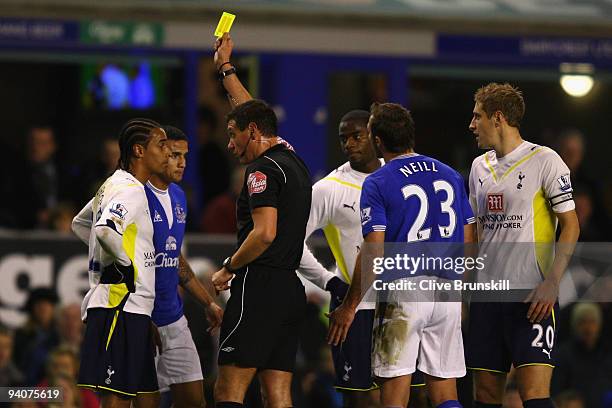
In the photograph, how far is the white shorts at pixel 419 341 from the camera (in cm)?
805

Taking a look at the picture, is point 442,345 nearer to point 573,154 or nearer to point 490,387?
Result: point 490,387

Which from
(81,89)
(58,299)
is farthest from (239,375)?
(81,89)

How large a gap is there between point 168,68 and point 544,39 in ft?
12.2

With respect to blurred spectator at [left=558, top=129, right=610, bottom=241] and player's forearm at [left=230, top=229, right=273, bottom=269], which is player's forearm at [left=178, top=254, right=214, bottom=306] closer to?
player's forearm at [left=230, top=229, right=273, bottom=269]

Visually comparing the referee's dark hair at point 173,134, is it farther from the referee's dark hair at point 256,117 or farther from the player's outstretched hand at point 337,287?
the player's outstretched hand at point 337,287

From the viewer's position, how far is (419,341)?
8.14 metres

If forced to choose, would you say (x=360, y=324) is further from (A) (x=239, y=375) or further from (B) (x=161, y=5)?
(B) (x=161, y=5)

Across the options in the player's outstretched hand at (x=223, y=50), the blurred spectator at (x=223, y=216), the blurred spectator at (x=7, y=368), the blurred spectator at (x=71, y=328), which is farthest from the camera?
the blurred spectator at (x=223, y=216)

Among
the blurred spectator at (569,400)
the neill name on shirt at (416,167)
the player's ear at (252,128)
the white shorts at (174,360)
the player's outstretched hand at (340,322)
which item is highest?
the player's ear at (252,128)

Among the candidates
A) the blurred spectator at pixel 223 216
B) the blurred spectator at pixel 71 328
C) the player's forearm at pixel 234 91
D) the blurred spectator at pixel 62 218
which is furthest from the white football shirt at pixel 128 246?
the blurred spectator at pixel 223 216

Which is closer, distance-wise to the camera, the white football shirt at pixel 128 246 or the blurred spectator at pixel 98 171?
the white football shirt at pixel 128 246

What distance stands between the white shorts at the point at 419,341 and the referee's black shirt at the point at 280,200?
64 cm

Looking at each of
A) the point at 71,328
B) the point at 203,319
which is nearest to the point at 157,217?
the point at 71,328

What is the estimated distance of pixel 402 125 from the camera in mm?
8125
